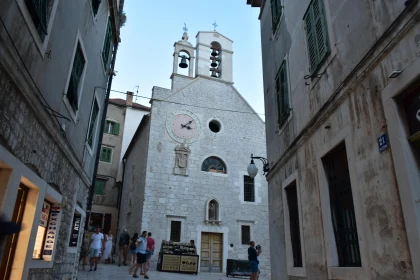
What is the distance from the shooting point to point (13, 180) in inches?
172

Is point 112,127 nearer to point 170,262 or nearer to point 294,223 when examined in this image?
point 170,262

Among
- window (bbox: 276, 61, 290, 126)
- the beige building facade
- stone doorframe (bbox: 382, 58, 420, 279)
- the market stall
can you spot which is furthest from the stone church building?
stone doorframe (bbox: 382, 58, 420, 279)

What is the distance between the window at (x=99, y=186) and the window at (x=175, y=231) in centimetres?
881

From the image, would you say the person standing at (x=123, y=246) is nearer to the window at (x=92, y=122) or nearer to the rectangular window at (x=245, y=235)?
the rectangular window at (x=245, y=235)

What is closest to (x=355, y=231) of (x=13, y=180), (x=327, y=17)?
(x=327, y=17)

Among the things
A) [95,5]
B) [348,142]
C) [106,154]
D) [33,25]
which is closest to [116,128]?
[106,154]

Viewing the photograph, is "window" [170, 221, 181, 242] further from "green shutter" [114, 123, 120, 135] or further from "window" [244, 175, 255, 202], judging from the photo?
"green shutter" [114, 123, 120, 135]

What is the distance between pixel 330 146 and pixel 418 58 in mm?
2095

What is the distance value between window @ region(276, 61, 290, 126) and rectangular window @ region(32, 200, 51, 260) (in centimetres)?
526

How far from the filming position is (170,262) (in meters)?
14.6

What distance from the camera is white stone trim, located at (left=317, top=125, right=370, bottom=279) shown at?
419 centimetres

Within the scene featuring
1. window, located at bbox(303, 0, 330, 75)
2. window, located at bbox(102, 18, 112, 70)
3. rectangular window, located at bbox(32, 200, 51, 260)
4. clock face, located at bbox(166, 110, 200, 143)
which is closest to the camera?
window, located at bbox(303, 0, 330, 75)

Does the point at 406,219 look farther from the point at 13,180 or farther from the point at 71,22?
the point at 71,22

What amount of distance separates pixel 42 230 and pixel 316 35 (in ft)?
20.5
